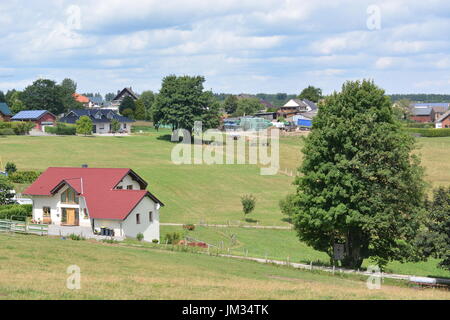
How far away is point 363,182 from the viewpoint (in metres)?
43.0

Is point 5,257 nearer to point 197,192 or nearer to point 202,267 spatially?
point 202,267

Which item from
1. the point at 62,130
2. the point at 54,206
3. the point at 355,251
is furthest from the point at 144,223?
the point at 62,130

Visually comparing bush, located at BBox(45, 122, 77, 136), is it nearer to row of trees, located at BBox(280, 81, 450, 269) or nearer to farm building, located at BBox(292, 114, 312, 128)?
farm building, located at BBox(292, 114, 312, 128)

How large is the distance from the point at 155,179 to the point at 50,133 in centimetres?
5979

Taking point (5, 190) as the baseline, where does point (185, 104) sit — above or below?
above

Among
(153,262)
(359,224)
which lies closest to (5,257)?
(153,262)

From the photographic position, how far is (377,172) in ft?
140

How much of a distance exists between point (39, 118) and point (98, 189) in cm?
9686

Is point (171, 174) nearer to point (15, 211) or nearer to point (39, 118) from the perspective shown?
point (15, 211)

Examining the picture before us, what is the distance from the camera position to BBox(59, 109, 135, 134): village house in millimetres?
150000

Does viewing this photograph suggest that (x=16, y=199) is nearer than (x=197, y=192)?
Yes

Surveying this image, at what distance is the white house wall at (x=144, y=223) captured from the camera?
5406 centimetres

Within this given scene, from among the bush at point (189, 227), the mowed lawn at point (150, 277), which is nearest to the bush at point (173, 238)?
the bush at point (189, 227)

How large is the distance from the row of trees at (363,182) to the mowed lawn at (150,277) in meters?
5.08
